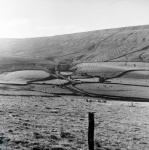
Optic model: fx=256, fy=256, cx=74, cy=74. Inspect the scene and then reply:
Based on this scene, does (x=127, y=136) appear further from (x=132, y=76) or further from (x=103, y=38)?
(x=103, y=38)

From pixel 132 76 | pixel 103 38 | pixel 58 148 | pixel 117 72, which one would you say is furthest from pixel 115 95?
pixel 103 38

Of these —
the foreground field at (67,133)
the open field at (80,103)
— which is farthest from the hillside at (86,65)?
the foreground field at (67,133)

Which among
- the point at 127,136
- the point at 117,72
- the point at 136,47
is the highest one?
the point at 136,47

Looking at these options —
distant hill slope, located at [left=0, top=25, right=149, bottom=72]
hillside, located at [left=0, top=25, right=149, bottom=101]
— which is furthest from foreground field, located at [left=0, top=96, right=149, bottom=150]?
distant hill slope, located at [left=0, top=25, right=149, bottom=72]

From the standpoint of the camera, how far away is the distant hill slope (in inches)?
4886

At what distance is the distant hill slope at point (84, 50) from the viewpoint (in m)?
124

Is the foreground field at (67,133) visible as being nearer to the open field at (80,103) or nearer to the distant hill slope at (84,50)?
the open field at (80,103)

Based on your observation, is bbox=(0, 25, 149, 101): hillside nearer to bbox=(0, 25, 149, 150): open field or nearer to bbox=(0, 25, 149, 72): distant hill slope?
bbox=(0, 25, 149, 72): distant hill slope

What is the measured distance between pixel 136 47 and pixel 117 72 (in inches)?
2448

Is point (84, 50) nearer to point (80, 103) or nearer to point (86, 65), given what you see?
point (86, 65)

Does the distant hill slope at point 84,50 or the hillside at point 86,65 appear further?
the distant hill slope at point 84,50

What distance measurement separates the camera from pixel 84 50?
15950 cm

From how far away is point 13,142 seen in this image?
1316cm

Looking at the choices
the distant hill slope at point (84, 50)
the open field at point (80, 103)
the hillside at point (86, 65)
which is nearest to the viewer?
the open field at point (80, 103)
